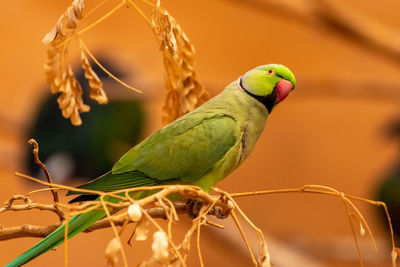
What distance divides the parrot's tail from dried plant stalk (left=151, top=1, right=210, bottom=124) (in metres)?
0.28

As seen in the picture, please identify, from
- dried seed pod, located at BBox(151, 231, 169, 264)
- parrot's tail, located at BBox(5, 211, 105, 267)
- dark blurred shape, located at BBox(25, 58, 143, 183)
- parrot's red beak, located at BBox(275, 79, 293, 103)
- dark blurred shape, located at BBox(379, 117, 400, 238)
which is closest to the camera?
dried seed pod, located at BBox(151, 231, 169, 264)

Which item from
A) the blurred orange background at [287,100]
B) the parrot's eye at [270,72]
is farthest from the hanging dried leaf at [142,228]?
the blurred orange background at [287,100]

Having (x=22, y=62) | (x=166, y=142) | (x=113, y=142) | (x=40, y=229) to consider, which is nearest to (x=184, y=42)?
(x=166, y=142)

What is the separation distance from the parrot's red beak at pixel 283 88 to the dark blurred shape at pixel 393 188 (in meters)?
1.50

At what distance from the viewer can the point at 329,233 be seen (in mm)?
4035

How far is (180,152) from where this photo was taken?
44.9 inches

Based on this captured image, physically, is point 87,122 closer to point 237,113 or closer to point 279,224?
point 237,113

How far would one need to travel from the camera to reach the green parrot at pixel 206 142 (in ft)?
3.68

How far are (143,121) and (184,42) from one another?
5.17 ft

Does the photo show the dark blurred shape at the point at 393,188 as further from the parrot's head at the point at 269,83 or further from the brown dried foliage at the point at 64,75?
the brown dried foliage at the point at 64,75

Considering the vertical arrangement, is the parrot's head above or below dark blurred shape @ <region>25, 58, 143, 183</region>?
above

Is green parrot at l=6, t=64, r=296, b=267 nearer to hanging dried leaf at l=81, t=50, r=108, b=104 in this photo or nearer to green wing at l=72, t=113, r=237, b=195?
green wing at l=72, t=113, r=237, b=195

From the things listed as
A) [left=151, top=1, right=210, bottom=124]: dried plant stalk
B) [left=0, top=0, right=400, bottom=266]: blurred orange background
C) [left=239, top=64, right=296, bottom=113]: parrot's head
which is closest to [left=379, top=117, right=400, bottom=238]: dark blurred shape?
[left=0, top=0, right=400, bottom=266]: blurred orange background

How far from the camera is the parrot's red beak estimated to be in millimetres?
1104
